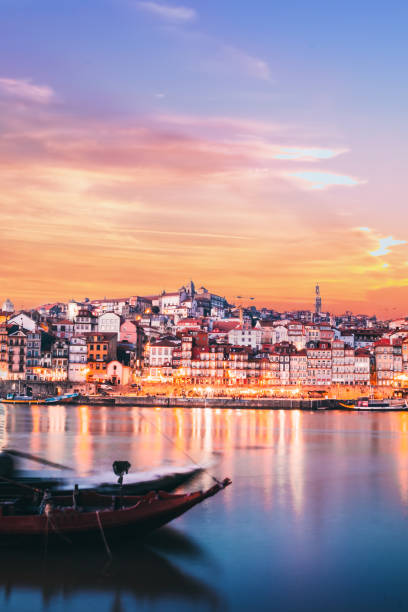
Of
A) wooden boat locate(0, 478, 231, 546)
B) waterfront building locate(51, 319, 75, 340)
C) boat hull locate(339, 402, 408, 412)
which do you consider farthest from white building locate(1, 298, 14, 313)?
wooden boat locate(0, 478, 231, 546)

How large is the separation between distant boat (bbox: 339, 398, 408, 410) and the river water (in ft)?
146

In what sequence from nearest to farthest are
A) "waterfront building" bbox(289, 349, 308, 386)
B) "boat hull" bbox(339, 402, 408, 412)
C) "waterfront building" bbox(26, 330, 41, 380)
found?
1. "boat hull" bbox(339, 402, 408, 412)
2. "waterfront building" bbox(26, 330, 41, 380)
3. "waterfront building" bbox(289, 349, 308, 386)

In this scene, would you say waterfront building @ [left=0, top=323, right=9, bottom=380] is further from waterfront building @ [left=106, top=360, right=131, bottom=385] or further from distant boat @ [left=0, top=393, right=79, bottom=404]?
waterfront building @ [left=106, top=360, right=131, bottom=385]

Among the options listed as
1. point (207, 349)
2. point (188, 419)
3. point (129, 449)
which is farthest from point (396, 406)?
point (129, 449)

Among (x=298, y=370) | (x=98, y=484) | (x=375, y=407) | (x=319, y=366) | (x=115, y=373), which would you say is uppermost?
(x=319, y=366)

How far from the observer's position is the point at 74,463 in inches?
1350

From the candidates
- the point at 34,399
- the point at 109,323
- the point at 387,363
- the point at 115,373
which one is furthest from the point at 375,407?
the point at 34,399

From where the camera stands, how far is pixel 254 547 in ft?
60.7

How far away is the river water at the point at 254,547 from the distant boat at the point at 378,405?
44560mm

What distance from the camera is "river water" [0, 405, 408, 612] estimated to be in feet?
47.9

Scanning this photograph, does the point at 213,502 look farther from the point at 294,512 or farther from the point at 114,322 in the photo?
the point at 114,322

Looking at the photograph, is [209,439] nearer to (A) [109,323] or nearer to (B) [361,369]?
(B) [361,369]

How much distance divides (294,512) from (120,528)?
805 cm

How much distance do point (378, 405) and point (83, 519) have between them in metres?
74.1
